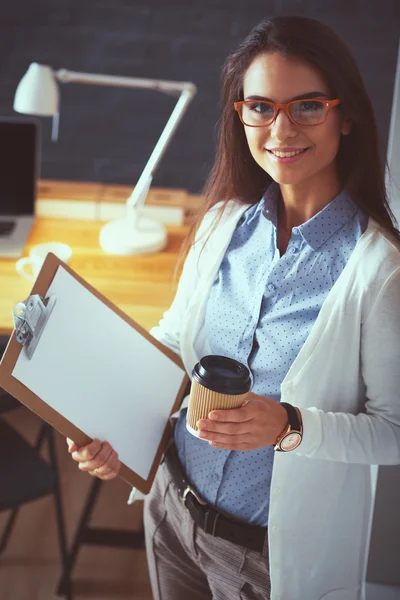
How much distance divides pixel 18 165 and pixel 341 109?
1466 millimetres

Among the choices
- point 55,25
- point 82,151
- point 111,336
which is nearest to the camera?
point 111,336

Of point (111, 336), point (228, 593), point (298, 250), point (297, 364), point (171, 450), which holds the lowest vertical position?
point (228, 593)

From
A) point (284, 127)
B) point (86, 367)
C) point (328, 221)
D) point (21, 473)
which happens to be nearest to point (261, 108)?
point (284, 127)

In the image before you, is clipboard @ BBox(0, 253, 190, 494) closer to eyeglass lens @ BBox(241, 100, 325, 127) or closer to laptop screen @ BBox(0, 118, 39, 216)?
eyeglass lens @ BBox(241, 100, 325, 127)

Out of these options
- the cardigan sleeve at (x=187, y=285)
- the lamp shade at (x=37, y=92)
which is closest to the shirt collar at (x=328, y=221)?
the cardigan sleeve at (x=187, y=285)

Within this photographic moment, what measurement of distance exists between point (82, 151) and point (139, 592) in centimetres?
158

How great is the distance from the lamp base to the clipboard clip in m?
1.05

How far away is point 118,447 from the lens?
1.27m

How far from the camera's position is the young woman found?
1.05 m

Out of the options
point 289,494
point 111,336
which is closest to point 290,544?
point 289,494

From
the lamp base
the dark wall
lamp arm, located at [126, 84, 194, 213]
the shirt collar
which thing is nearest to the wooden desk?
the lamp base

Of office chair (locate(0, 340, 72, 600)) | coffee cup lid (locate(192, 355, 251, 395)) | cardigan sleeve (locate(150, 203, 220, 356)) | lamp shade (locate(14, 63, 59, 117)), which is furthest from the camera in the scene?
lamp shade (locate(14, 63, 59, 117))

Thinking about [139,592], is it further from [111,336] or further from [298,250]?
[298,250]

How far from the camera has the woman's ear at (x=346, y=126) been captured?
3.60 feet
